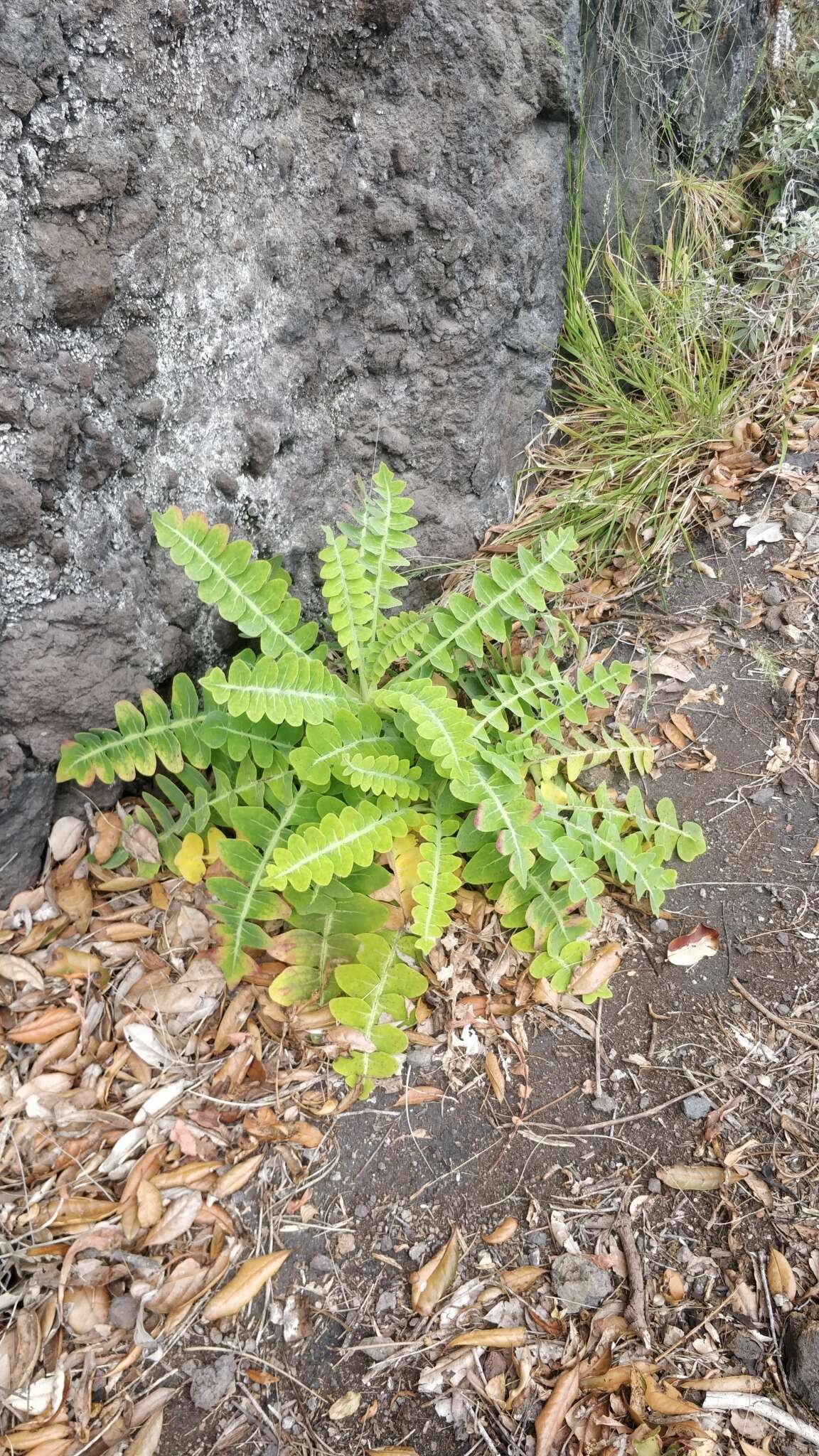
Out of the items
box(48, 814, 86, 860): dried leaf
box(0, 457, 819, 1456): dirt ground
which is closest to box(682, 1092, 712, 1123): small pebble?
box(0, 457, 819, 1456): dirt ground

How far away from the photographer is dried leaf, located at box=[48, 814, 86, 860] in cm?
218

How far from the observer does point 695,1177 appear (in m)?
1.72

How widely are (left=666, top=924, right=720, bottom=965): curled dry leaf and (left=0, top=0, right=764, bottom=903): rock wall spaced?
134cm

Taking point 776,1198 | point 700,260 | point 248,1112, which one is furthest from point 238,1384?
point 700,260

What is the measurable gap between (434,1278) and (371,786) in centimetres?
93

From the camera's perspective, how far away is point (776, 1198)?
1674mm

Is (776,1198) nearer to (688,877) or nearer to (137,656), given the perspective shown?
(688,877)

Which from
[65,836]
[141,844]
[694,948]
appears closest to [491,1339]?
[694,948]

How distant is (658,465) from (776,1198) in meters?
2.14

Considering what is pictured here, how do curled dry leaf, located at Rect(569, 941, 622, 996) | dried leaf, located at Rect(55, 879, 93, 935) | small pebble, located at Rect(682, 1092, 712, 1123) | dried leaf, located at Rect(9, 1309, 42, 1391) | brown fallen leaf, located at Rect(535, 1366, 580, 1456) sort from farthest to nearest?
dried leaf, located at Rect(55, 879, 93, 935) < curled dry leaf, located at Rect(569, 941, 622, 996) < small pebble, located at Rect(682, 1092, 712, 1123) < dried leaf, located at Rect(9, 1309, 42, 1391) < brown fallen leaf, located at Rect(535, 1366, 580, 1456)

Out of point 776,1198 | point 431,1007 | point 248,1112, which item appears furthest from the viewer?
point 431,1007

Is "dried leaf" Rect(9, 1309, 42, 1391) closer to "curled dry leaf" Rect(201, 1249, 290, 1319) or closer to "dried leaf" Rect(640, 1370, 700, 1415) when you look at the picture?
"curled dry leaf" Rect(201, 1249, 290, 1319)

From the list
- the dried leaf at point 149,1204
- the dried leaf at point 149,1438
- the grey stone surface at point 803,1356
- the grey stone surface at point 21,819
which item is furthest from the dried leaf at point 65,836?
the grey stone surface at point 803,1356

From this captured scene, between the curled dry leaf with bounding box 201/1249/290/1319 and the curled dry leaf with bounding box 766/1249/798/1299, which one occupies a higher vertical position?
the curled dry leaf with bounding box 201/1249/290/1319
